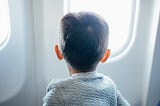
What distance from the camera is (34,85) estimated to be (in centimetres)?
113

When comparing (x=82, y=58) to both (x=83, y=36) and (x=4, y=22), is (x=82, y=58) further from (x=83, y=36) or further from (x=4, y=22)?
(x=4, y=22)

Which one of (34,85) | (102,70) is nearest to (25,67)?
(34,85)

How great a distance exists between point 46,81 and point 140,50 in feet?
1.31

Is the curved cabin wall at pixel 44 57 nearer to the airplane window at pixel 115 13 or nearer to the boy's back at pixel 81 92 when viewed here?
the airplane window at pixel 115 13

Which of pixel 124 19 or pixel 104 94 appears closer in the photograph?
pixel 104 94

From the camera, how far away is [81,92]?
0.75m

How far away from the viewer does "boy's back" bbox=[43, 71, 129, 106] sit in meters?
0.74

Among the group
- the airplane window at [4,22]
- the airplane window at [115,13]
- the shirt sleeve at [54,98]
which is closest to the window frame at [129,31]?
the airplane window at [115,13]

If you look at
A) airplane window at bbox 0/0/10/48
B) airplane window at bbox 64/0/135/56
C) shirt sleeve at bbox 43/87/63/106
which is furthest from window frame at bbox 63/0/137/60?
shirt sleeve at bbox 43/87/63/106

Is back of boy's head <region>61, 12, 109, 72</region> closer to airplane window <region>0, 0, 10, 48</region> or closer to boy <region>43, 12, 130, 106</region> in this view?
boy <region>43, 12, 130, 106</region>

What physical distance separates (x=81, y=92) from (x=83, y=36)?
155 millimetres

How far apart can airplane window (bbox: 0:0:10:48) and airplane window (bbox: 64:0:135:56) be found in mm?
219

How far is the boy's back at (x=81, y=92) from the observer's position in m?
0.74

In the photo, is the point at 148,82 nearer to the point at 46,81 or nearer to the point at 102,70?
the point at 102,70
